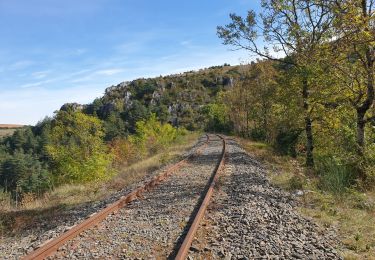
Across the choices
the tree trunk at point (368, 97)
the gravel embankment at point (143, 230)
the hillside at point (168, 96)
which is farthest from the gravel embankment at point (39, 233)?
the hillside at point (168, 96)

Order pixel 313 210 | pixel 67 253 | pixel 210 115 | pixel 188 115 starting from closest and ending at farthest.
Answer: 1. pixel 67 253
2. pixel 313 210
3. pixel 210 115
4. pixel 188 115

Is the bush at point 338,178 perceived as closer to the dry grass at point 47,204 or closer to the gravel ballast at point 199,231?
the gravel ballast at point 199,231

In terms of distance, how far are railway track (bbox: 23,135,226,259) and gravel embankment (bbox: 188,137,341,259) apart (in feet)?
1.04

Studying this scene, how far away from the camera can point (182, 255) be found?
555cm

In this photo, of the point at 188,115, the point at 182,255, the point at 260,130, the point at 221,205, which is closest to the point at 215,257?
the point at 182,255

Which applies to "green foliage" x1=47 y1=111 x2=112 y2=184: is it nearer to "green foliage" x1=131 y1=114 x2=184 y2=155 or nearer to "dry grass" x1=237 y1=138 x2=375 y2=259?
"green foliage" x1=131 y1=114 x2=184 y2=155

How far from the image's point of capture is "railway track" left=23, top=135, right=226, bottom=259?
6039 millimetres

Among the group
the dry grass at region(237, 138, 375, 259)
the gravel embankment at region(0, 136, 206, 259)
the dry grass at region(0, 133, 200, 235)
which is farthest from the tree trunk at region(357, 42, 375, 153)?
the gravel embankment at region(0, 136, 206, 259)

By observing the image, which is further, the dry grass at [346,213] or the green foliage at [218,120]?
the green foliage at [218,120]

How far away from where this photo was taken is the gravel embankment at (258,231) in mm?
5938

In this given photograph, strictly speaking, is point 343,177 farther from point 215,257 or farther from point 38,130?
point 38,130

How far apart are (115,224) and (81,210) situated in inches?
83.1

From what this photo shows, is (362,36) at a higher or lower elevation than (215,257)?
higher

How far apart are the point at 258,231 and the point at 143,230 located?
7.00 feet
